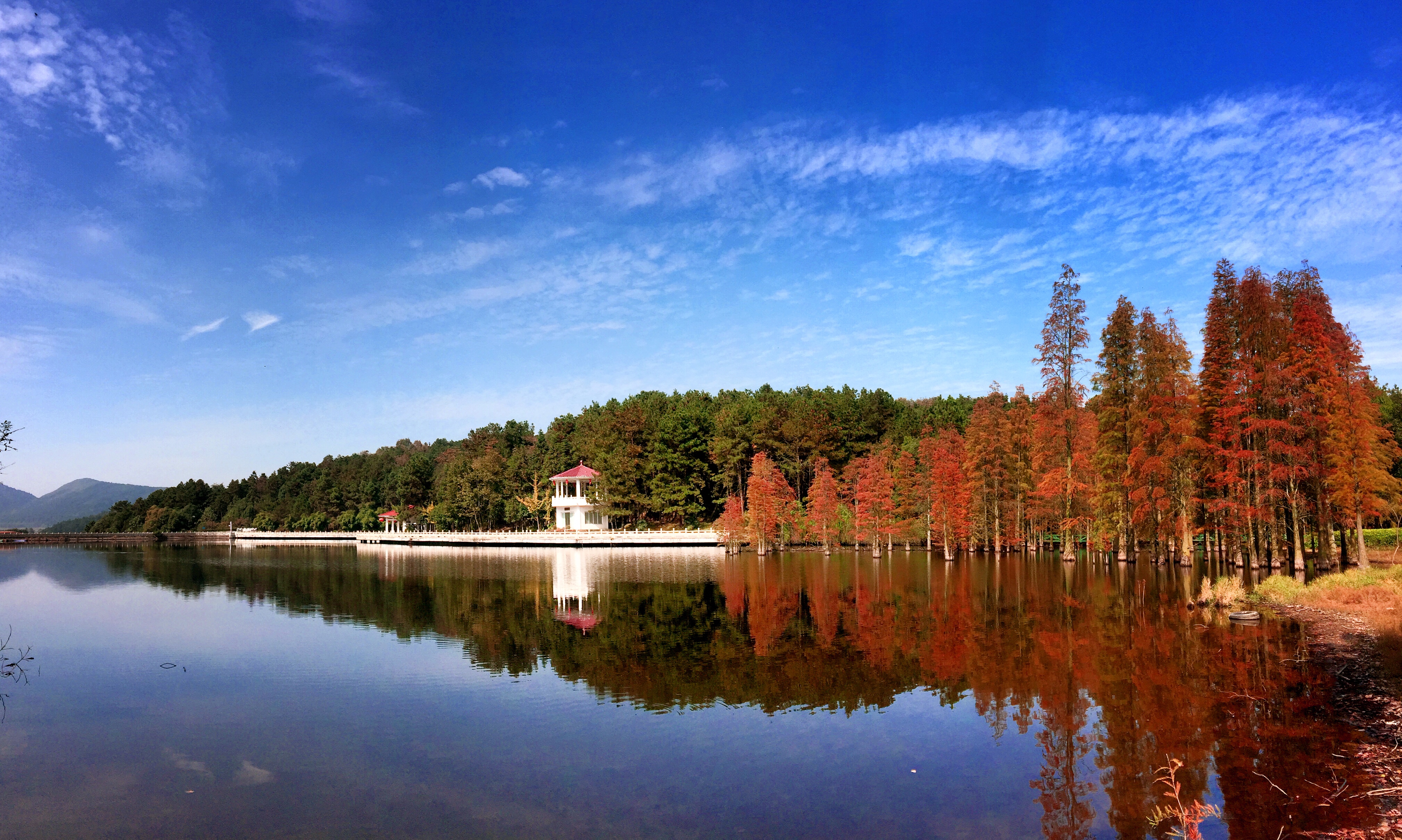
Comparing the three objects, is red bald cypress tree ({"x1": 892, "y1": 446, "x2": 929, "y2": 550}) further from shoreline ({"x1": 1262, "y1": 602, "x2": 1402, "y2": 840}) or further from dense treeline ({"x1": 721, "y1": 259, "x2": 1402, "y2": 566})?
shoreline ({"x1": 1262, "y1": 602, "x2": 1402, "y2": 840})

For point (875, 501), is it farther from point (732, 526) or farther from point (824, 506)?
point (732, 526)

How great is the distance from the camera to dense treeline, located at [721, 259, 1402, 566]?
86.9 feet

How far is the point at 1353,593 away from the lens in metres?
21.0

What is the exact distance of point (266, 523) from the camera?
107562mm

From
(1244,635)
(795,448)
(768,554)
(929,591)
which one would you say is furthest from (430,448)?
(1244,635)

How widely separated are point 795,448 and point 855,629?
47.4m

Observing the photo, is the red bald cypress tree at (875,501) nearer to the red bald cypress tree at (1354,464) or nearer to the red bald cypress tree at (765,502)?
the red bald cypress tree at (765,502)

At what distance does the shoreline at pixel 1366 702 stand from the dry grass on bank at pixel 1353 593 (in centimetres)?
41

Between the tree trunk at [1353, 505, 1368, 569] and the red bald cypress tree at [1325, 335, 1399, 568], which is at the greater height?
the red bald cypress tree at [1325, 335, 1399, 568]

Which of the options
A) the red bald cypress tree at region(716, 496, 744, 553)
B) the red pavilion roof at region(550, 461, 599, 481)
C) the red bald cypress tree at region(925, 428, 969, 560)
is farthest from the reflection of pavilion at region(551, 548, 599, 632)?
the red bald cypress tree at region(925, 428, 969, 560)

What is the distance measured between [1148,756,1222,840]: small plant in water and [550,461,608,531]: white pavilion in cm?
6316

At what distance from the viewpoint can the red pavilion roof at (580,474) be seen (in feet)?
236

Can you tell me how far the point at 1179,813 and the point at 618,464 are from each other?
6202cm

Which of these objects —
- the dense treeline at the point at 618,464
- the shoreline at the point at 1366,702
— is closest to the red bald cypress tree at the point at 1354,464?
the shoreline at the point at 1366,702
